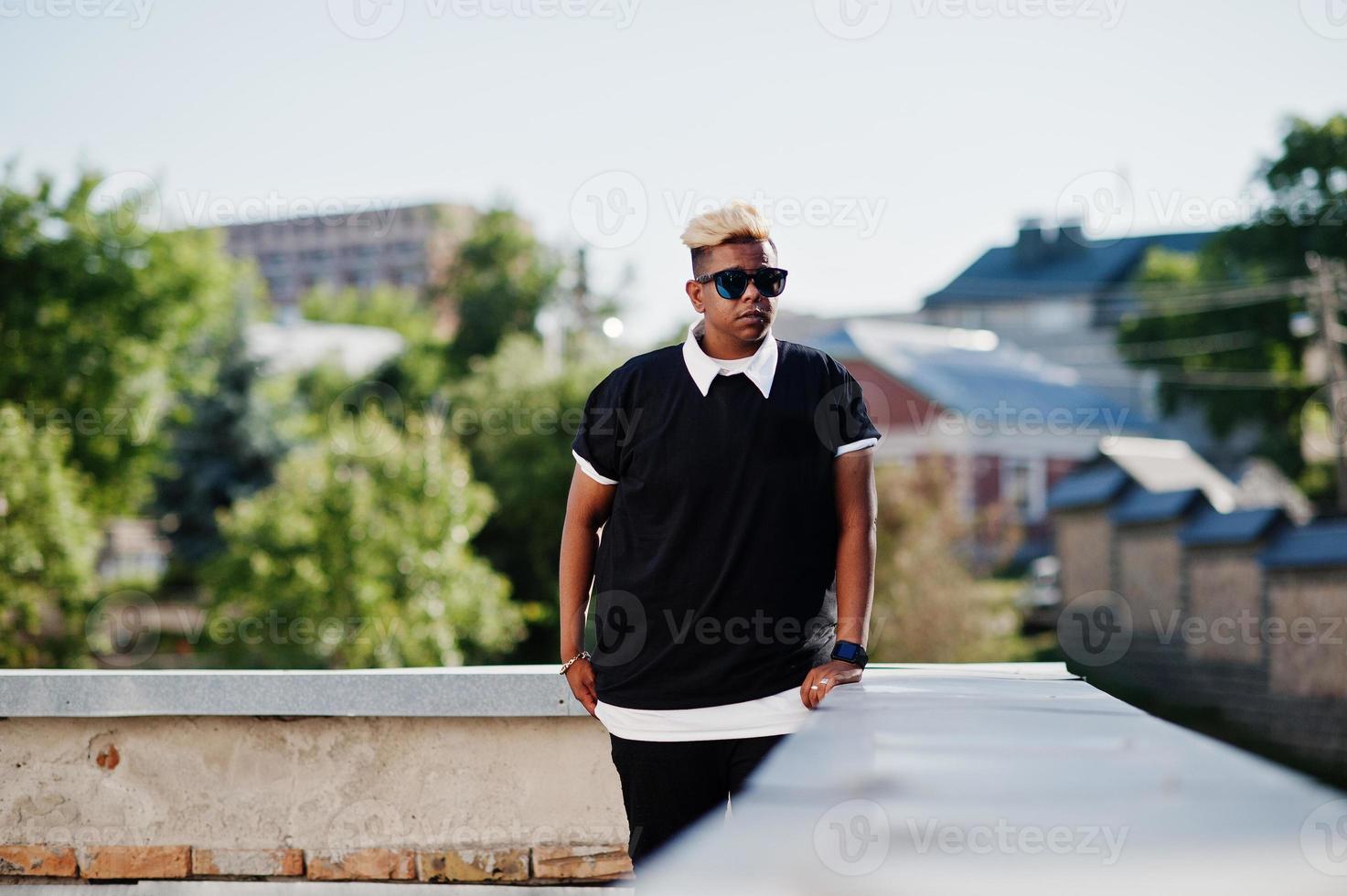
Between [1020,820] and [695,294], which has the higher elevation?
[695,294]

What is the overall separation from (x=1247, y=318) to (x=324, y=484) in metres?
27.3

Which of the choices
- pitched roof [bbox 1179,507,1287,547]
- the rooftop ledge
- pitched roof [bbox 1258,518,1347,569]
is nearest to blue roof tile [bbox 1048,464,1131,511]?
pitched roof [bbox 1179,507,1287,547]

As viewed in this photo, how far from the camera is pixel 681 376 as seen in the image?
8.64ft

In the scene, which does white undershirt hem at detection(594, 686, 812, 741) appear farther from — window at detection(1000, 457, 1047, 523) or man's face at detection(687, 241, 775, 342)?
window at detection(1000, 457, 1047, 523)

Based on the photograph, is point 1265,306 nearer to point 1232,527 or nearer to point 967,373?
point 967,373

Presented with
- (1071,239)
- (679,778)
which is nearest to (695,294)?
(679,778)

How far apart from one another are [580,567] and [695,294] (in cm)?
62

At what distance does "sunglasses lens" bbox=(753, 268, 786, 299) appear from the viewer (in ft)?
8.68

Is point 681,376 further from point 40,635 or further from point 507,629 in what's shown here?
point 40,635

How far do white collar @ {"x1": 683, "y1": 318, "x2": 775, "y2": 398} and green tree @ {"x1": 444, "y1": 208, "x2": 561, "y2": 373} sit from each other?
161 ft

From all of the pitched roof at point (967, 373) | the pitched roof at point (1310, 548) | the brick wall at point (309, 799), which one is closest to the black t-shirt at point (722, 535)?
the brick wall at point (309, 799)

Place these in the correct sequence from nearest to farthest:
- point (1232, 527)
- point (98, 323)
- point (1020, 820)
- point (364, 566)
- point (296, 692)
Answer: point (1020, 820)
point (296, 692)
point (1232, 527)
point (364, 566)
point (98, 323)

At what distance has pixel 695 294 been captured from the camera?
2.72 meters

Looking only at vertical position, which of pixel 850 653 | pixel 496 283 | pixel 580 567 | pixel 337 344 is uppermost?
pixel 496 283
